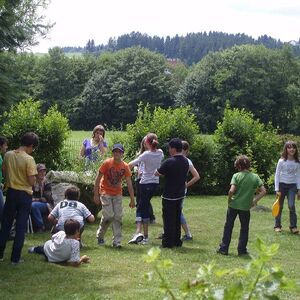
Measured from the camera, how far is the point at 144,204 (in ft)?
35.9

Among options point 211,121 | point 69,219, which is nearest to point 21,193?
point 69,219

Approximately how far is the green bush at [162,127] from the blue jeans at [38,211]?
28.7 ft

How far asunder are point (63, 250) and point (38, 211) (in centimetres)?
295

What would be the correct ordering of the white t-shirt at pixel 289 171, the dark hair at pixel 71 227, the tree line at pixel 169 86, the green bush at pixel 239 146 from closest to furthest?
the dark hair at pixel 71 227
the white t-shirt at pixel 289 171
the green bush at pixel 239 146
the tree line at pixel 169 86

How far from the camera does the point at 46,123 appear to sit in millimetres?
17734

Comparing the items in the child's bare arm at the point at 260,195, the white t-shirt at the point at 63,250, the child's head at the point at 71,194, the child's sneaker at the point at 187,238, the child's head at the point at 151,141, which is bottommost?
the child's sneaker at the point at 187,238

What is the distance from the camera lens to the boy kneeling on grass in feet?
29.0

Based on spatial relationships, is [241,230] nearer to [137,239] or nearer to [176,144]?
[176,144]

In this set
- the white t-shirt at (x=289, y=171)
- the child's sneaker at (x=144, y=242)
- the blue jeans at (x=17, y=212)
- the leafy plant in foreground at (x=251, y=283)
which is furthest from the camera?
the white t-shirt at (x=289, y=171)

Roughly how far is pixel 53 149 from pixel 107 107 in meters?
65.3

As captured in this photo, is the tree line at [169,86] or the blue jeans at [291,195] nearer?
the blue jeans at [291,195]

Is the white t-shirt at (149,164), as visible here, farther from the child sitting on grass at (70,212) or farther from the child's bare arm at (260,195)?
the child's bare arm at (260,195)

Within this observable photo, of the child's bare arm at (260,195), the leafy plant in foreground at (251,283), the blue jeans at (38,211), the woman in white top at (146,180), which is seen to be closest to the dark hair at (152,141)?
the woman in white top at (146,180)

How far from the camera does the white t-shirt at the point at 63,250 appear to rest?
885 centimetres
